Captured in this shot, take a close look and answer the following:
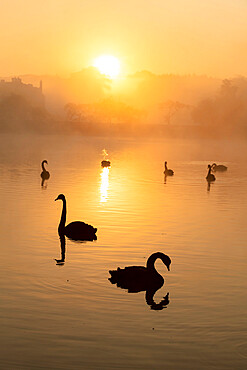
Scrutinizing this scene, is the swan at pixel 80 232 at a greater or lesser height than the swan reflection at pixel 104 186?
lesser

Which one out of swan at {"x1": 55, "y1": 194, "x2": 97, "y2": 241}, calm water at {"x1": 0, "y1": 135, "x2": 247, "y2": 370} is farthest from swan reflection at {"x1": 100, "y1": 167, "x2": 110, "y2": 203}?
swan at {"x1": 55, "y1": 194, "x2": 97, "y2": 241}

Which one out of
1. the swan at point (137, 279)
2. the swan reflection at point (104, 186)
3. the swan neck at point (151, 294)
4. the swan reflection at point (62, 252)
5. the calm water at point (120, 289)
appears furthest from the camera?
the swan reflection at point (104, 186)

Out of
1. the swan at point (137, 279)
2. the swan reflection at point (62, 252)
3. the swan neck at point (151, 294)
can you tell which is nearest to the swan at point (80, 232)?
the swan reflection at point (62, 252)

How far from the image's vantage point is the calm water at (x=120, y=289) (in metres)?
13.1

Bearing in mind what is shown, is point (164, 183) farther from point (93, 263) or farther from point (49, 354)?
point (49, 354)

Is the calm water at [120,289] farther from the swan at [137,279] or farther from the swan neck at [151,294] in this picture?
the swan at [137,279]

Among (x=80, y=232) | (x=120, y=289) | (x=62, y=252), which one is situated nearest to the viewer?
(x=120, y=289)

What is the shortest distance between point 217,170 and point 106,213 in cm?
3404

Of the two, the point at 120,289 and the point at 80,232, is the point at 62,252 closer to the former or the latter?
the point at 80,232

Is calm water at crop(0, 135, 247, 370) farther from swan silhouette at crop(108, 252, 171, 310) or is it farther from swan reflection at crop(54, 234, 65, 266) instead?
swan silhouette at crop(108, 252, 171, 310)

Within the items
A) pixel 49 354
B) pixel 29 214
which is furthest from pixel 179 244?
pixel 49 354

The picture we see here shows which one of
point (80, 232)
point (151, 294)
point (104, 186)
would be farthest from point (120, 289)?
point (104, 186)

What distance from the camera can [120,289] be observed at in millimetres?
17516

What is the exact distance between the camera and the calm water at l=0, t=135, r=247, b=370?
516 inches
